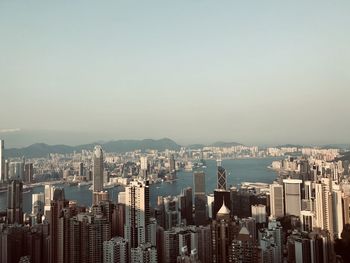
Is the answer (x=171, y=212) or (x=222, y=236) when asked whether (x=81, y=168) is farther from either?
(x=222, y=236)

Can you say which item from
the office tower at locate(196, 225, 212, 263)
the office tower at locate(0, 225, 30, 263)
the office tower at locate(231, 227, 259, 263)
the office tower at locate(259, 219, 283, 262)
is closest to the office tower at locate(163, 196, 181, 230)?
the office tower at locate(196, 225, 212, 263)

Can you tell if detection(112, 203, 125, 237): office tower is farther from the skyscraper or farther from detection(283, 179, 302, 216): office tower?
detection(283, 179, 302, 216): office tower

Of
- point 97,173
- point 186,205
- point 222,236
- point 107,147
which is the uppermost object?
point 107,147

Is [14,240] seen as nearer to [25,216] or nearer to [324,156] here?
[25,216]

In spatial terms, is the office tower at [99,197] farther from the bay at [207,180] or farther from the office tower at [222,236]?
the office tower at [222,236]

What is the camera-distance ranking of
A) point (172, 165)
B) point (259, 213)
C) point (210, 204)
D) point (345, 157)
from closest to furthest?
point (345, 157) → point (259, 213) → point (210, 204) → point (172, 165)

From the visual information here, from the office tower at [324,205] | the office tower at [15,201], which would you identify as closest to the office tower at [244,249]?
the office tower at [324,205]

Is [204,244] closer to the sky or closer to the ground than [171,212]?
closer to the ground

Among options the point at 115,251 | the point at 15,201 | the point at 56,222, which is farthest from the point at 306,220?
the point at 15,201
